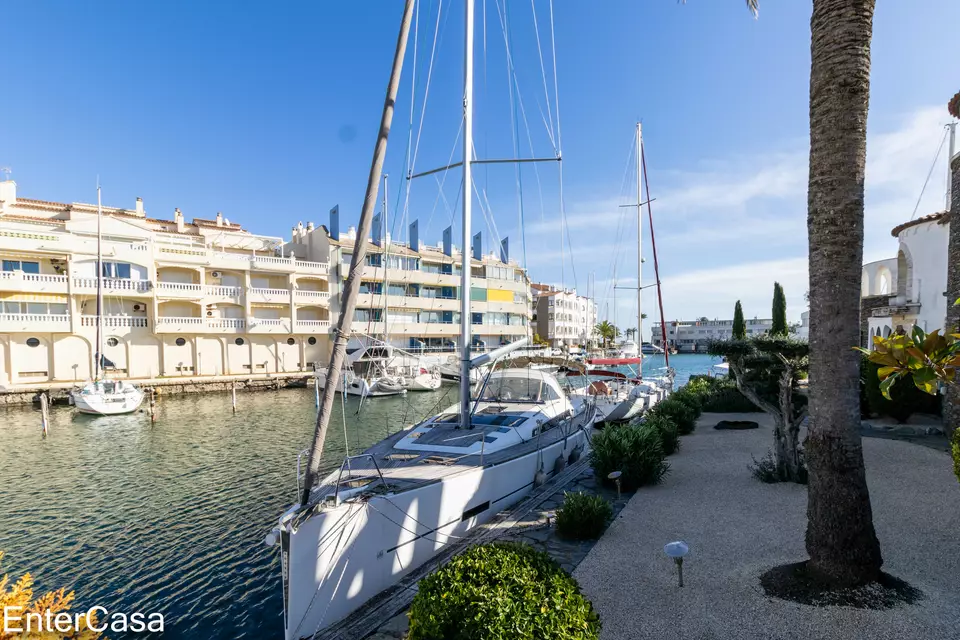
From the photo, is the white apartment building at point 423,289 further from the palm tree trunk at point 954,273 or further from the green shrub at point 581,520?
the green shrub at point 581,520

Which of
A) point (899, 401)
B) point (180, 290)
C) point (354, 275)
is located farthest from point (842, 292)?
point (180, 290)

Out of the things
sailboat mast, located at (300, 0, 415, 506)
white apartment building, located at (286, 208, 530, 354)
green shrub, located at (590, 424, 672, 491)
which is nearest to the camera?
sailboat mast, located at (300, 0, 415, 506)

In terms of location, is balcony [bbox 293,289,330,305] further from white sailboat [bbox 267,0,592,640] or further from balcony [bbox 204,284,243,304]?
white sailboat [bbox 267,0,592,640]

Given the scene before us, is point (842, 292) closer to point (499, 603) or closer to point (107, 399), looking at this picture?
point (499, 603)

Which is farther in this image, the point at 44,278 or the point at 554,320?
the point at 554,320

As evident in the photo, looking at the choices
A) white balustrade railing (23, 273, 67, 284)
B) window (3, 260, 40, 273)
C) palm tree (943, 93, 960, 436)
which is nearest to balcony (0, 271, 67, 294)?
white balustrade railing (23, 273, 67, 284)

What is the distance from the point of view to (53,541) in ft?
36.1

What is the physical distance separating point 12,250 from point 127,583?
129 feet

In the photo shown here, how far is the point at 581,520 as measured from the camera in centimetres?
854

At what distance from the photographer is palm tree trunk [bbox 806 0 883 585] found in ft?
19.5

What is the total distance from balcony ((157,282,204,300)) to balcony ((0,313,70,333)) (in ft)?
21.4

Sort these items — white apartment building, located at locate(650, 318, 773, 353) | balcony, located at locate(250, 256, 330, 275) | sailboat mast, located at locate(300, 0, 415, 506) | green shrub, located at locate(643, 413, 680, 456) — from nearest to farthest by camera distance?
1. sailboat mast, located at locate(300, 0, 415, 506)
2. green shrub, located at locate(643, 413, 680, 456)
3. balcony, located at locate(250, 256, 330, 275)
4. white apartment building, located at locate(650, 318, 773, 353)

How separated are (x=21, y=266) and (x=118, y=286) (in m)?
6.16

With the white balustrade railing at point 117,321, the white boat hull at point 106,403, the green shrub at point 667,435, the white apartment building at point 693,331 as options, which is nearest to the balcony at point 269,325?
the white balustrade railing at point 117,321
